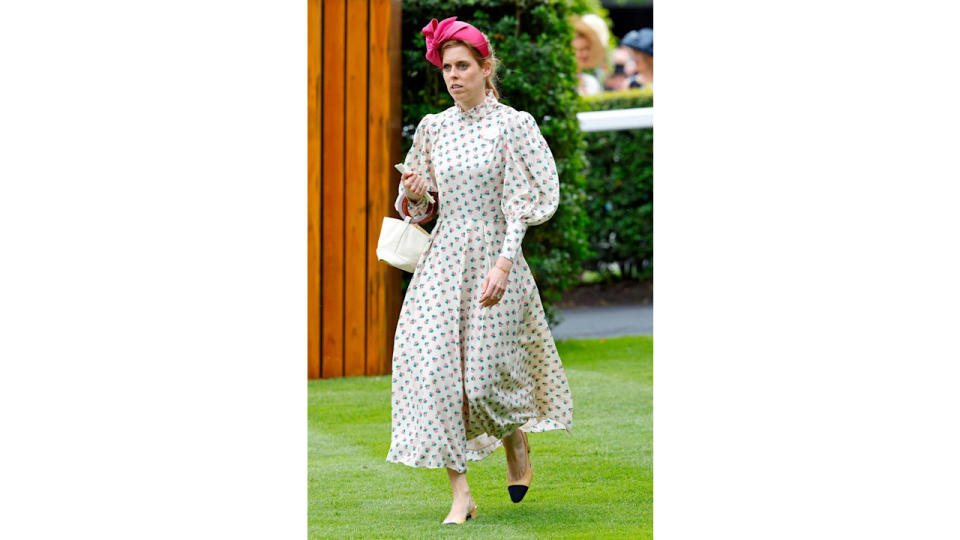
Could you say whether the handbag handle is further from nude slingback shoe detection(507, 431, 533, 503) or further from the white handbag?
nude slingback shoe detection(507, 431, 533, 503)

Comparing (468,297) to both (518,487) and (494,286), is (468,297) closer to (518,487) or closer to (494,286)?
(494,286)

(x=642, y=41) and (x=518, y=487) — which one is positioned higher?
(x=642, y=41)

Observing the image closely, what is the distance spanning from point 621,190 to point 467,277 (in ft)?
22.2

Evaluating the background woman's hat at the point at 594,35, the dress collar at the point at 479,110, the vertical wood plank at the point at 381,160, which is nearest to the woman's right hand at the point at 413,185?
the dress collar at the point at 479,110

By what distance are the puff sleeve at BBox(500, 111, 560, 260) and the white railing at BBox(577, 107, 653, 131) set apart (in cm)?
514

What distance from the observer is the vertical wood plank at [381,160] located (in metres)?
6.91

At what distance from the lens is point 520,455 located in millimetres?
4297

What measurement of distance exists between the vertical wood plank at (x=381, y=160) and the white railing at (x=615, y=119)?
2.49 metres

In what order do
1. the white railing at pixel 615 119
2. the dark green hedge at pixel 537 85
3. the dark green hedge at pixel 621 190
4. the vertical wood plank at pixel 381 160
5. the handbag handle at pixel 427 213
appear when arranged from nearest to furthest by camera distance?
the handbag handle at pixel 427 213
the vertical wood plank at pixel 381 160
the dark green hedge at pixel 537 85
the white railing at pixel 615 119
the dark green hedge at pixel 621 190

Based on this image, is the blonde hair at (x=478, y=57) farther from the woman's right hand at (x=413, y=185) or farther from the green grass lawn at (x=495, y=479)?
the green grass lawn at (x=495, y=479)

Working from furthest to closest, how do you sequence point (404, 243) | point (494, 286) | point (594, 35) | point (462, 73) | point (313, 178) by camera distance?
point (594, 35) < point (313, 178) < point (404, 243) < point (462, 73) < point (494, 286)

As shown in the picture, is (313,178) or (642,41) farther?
→ (642,41)

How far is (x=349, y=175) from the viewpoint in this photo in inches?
272

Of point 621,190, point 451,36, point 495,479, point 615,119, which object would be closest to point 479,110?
point 451,36
